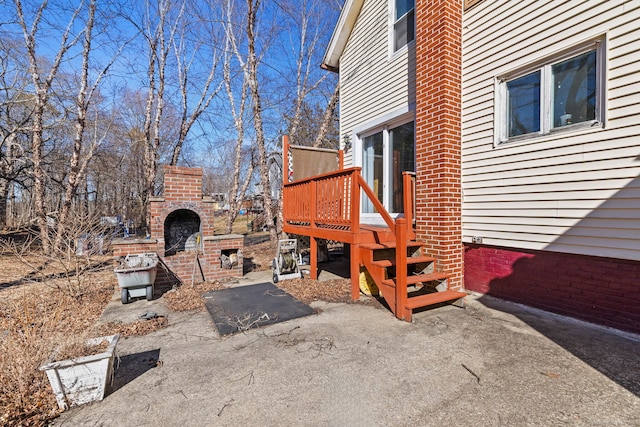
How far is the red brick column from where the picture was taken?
4465 millimetres

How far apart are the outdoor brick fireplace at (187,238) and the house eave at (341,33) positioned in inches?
183

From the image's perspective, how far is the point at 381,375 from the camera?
247 cm

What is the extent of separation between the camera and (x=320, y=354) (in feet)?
9.37

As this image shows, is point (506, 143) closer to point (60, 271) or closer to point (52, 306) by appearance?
point (52, 306)

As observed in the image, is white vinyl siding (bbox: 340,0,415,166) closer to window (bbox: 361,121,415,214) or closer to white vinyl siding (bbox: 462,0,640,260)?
window (bbox: 361,121,415,214)

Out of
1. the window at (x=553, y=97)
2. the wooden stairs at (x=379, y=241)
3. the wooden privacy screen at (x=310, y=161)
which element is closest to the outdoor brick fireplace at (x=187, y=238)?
the wooden stairs at (x=379, y=241)

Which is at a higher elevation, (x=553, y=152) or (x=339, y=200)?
(x=553, y=152)

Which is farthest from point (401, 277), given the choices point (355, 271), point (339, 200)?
point (339, 200)

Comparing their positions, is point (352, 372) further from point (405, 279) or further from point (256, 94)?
point (256, 94)

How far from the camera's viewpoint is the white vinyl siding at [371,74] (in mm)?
5664

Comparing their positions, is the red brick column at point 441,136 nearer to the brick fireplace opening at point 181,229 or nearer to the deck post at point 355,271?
the deck post at point 355,271

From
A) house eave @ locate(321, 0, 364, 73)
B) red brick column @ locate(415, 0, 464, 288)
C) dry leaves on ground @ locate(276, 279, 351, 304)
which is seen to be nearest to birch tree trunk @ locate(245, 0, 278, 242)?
house eave @ locate(321, 0, 364, 73)

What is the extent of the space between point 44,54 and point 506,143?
1437 centimetres

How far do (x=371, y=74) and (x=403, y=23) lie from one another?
1078 millimetres
